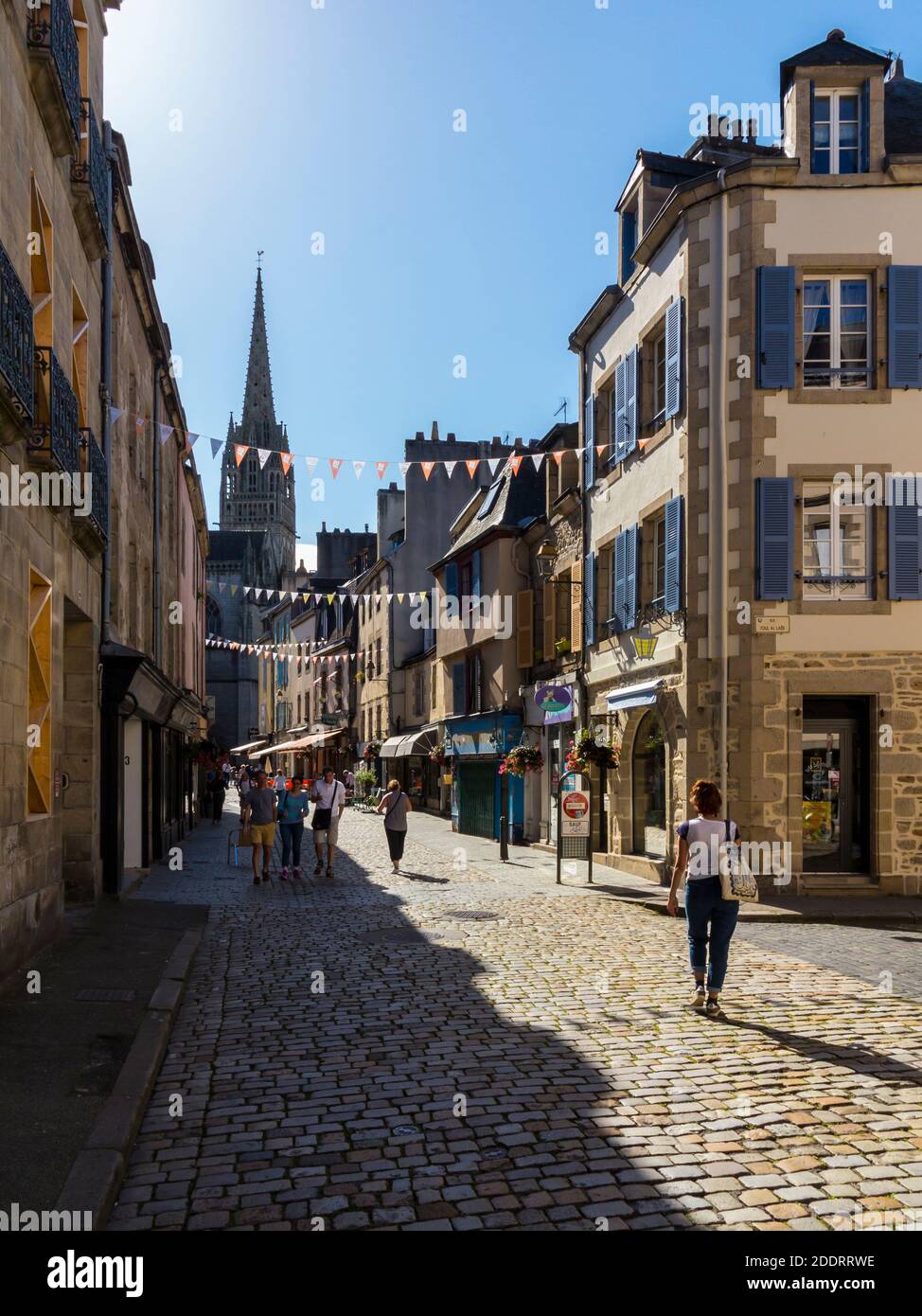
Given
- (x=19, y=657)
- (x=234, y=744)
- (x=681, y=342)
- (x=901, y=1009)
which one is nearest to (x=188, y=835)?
(x=681, y=342)

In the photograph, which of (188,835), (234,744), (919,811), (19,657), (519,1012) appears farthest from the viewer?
(234,744)

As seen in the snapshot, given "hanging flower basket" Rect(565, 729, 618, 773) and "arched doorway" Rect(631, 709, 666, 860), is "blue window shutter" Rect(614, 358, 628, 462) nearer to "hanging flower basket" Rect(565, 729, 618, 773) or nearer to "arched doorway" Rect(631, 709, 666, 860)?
"arched doorway" Rect(631, 709, 666, 860)

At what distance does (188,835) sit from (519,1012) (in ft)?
69.9

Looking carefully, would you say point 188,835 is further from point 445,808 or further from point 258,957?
point 258,957

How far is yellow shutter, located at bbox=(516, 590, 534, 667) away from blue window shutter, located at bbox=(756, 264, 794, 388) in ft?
37.7

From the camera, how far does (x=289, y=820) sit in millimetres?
18500

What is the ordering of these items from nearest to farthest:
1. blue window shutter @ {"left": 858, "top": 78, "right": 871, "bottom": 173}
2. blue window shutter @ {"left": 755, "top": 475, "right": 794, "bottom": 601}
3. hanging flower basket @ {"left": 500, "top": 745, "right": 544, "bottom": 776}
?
blue window shutter @ {"left": 755, "top": 475, "right": 794, "bottom": 601} < blue window shutter @ {"left": 858, "top": 78, "right": 871, "bottom": 173} < hanging flower basket @ {"left": 500, "top": 745, "right": 544, "bottom": 776}

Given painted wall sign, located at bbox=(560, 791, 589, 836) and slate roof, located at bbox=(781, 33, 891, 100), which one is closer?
slate roof, located at bbox=(781, 33, 891, 100)

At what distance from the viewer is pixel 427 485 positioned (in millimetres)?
42500

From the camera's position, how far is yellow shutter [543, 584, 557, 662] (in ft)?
82.0

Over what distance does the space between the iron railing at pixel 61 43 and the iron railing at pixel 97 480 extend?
302cm

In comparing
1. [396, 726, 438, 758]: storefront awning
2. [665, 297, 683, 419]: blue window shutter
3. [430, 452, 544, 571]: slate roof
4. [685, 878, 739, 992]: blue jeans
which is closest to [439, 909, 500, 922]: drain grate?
[685, 878, 739, 992]: blue jeans

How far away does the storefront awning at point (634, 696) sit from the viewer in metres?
17.3

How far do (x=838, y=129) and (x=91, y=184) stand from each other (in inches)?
399
